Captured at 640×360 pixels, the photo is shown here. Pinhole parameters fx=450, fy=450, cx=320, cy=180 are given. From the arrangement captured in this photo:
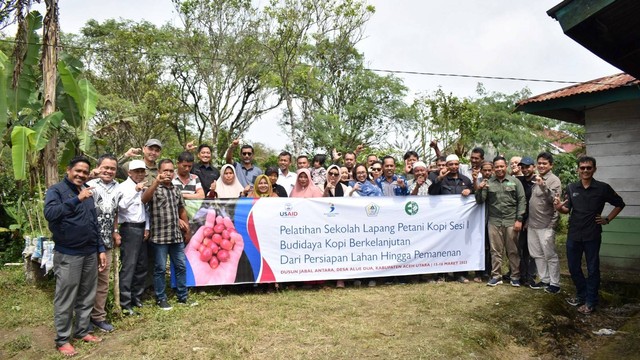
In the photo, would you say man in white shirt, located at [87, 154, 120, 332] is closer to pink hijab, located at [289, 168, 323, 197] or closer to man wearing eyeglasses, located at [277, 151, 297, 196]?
pink hijab, located at [289, 168, 323, 197]

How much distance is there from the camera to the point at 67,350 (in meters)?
3.86

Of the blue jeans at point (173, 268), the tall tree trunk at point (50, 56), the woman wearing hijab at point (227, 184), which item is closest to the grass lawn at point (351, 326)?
the blue jeans at point (173, 268)

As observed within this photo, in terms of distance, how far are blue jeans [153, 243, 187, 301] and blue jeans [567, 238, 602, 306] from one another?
15.0ft

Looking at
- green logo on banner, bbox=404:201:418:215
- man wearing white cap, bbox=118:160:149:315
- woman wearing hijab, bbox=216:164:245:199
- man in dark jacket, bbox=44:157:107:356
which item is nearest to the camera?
man in dark jacket, bbox=44:157:107:356

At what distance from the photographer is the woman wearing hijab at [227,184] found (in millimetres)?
5750

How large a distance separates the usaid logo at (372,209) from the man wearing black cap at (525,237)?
193 cm

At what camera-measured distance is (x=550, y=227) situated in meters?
5.66

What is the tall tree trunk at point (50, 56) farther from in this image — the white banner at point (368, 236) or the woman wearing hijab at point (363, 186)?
the woman wearing hijab at point (363, 186)

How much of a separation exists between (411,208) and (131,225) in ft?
11.5

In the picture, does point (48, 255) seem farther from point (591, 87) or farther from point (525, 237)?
point (591, 87)

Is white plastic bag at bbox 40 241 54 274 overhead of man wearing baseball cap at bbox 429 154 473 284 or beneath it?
beneath

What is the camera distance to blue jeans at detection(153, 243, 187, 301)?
489 centimetres

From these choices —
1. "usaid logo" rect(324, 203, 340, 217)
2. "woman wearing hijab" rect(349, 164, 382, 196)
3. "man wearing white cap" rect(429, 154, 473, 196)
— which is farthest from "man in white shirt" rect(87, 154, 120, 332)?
"man wearing white cap" rect(429, 154, 473, 196)

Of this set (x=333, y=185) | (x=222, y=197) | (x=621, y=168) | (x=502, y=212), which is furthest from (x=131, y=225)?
(x=621, y=168)
